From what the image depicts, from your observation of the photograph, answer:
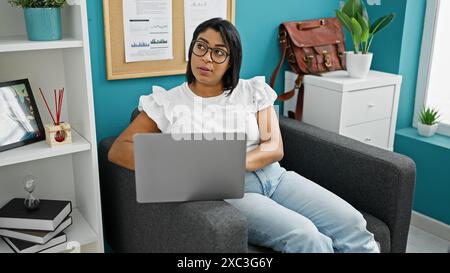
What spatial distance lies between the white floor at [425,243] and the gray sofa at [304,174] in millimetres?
616

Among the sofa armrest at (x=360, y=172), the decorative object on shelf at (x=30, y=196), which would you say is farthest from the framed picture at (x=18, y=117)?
the sofa armrest at (x=360, y=172)

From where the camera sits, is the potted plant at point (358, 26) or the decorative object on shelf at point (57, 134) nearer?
the decorative object on shelf at point (57, 134)

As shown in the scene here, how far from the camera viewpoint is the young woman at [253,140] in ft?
4.84

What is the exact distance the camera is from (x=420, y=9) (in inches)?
94.9

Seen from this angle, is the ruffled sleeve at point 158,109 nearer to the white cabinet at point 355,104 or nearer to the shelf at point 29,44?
the shelf at point 29,44

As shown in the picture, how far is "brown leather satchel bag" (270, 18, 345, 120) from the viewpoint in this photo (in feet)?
7.52

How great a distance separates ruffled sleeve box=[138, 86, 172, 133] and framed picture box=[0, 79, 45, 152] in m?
0.37

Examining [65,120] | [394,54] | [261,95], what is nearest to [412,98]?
[394,54]

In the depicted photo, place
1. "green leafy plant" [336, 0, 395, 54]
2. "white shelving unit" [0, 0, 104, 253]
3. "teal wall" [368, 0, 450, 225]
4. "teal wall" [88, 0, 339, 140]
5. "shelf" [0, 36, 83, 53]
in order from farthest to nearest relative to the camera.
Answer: "teal wall" [368, 0, 450, 225] < "green leafy plant" [336, 0, 395, 54] < "teal wall" [88, 0, 339, 140] < "white shelving unit" [0, 0, 104, 253] < "shelf" [0, 36, 83, 53]

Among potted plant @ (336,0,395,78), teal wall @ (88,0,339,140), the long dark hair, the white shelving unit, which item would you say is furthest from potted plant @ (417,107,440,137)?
the white shelving unit

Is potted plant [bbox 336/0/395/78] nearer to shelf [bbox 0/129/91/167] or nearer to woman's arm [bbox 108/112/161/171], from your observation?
woman's arm [bbox 108/112/161/171]

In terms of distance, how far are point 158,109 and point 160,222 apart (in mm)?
390

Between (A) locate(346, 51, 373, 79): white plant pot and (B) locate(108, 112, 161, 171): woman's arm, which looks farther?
(A) locate(346, 51, 373, 79): white plant pot
